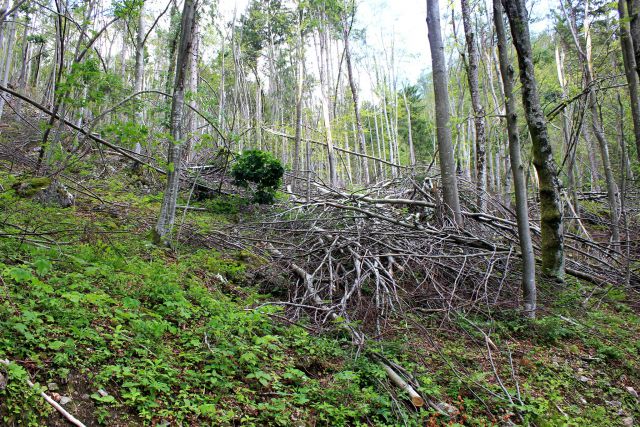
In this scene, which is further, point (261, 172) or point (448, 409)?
point (261, 172)

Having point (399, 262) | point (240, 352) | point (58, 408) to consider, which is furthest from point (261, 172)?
point (58, 408)

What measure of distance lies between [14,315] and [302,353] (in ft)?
6.85

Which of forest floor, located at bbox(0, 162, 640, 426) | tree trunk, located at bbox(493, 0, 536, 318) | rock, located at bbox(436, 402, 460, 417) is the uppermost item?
tree trunk, located at bbox(493, 0, 536, 318)

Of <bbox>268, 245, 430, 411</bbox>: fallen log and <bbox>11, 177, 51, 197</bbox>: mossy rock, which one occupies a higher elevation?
<bbox>11, 177, 51, 197</bbox>: mossy rock

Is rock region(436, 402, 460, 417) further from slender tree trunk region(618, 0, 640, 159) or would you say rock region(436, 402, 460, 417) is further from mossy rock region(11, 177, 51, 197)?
mossy rock region(11, 177, 51, 197)

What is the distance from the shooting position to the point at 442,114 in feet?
19.2

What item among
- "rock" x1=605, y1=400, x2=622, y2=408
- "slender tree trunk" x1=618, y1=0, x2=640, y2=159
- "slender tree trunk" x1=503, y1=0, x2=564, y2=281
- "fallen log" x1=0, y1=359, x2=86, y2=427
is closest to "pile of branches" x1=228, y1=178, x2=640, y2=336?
"slender tree trunk" x1=503, y1=0, x2=564, y2=281

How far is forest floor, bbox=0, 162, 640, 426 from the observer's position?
7.45 ft

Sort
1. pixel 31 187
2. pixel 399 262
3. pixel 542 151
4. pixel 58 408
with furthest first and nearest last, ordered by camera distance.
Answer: pixel 31 187
pixel 399 262
pixel 542 151
pixel 58 408

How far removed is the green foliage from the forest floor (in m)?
3.64

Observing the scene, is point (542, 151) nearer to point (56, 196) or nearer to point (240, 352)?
point (240, 352)

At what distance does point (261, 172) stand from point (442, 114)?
13.5 feet

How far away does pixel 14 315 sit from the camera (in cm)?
242

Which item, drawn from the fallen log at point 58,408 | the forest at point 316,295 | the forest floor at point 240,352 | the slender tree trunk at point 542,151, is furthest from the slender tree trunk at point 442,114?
the fallen log at point 58,408
